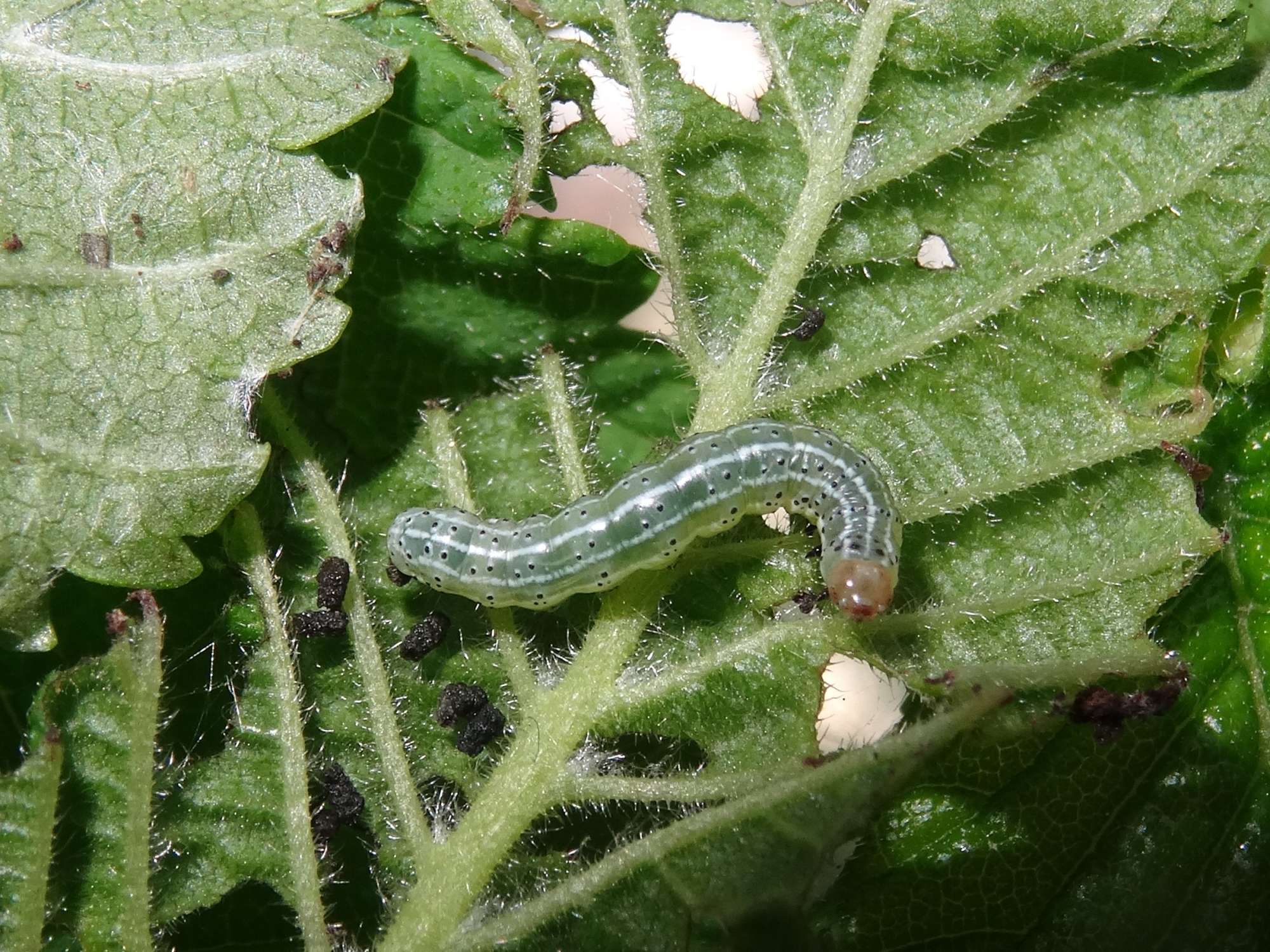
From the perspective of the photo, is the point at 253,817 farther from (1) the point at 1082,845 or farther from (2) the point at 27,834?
(1) the point at 1082,845

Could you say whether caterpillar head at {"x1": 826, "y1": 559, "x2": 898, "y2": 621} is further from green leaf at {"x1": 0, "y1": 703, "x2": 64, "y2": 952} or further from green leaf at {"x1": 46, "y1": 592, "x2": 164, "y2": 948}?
green leaf at {"x1": 0, "y1": 703, "x2": 64, "y2": 952}

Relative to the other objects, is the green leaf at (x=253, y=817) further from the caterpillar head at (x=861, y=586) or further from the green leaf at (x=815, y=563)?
the caterpillar head at (x=861, y=586)

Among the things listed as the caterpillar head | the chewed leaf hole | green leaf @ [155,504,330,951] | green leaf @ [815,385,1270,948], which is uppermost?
the caterpillar head

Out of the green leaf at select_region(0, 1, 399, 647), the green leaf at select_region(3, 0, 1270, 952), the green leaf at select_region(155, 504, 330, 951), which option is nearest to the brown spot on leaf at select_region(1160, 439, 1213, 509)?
the green leaf at select_region(3, 0, 1270, 952)

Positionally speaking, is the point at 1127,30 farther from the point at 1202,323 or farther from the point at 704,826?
the point at 704,826

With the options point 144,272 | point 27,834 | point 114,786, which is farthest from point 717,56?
point 27,834

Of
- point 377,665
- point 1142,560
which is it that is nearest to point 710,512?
point 377,665

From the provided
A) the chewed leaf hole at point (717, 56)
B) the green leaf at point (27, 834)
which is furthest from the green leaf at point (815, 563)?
the chewed leaf hole at point (717, 56)
